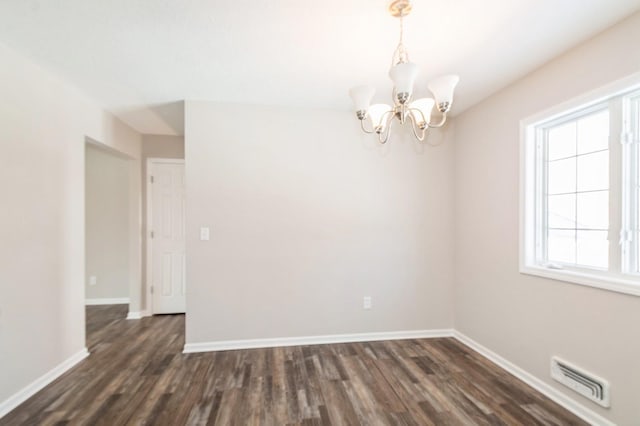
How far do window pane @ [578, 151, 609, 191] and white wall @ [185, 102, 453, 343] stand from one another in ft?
4.23

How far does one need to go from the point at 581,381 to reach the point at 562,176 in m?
1.42

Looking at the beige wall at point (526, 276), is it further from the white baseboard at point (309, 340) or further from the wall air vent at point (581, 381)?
the white baseboard at point (309, 340)

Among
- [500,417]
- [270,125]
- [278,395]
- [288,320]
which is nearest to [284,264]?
[288,320]

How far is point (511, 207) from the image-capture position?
8.13 ft

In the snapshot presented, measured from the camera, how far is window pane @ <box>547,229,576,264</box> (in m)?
2.10

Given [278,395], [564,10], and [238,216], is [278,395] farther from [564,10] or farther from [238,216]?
[564,10]

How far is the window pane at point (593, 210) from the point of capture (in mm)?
1845

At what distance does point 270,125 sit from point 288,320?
2.03 m

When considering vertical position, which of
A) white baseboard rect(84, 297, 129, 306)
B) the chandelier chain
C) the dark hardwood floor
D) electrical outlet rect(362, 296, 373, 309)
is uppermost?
the chandelier chain

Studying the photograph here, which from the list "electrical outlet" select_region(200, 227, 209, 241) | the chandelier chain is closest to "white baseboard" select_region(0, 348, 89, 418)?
"electrical outlet" select_region(200, 227, 209, 241)

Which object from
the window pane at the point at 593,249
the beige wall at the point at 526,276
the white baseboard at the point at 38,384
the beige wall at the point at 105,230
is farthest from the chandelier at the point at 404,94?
the beige wall at the point at 105,230

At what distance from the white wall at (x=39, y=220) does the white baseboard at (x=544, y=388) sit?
3.73 meters

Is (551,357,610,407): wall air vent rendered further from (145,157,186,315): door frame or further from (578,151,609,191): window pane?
(145,157,186,315): door frame

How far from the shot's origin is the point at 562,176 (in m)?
2.19
